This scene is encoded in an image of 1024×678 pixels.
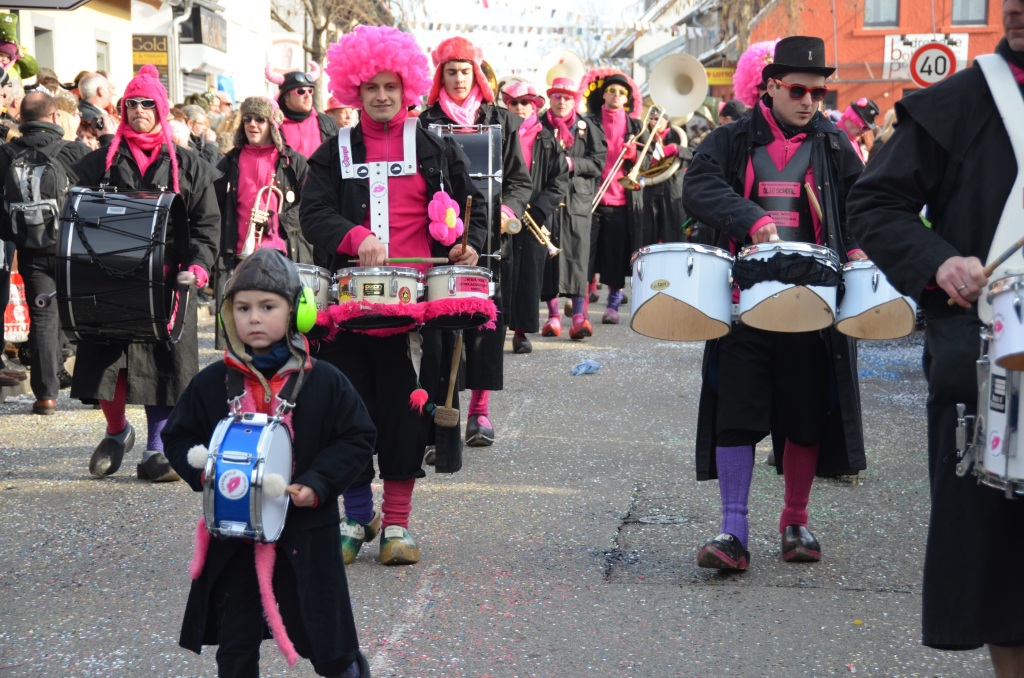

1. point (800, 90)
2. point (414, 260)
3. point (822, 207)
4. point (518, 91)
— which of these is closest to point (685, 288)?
point (822, 207)

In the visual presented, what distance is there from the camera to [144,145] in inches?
265

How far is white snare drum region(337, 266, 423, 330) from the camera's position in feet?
15.8

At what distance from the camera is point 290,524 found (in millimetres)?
3451

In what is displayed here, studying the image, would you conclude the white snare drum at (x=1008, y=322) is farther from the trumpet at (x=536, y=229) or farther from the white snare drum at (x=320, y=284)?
the trumpet at (x=536, y=229)

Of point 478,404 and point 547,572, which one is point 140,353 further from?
point 547,572

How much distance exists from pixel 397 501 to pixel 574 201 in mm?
6930

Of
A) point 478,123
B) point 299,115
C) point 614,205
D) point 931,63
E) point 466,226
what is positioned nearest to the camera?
point 466,226

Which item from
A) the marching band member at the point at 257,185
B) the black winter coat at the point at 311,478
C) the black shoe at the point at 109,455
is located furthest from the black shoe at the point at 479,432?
the black winter coat at the point at 311,478

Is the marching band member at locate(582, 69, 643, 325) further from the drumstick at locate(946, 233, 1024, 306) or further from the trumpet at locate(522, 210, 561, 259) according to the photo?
the drumstick at locate(946, 233, 1024, 306)

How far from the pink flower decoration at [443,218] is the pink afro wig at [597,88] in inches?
307

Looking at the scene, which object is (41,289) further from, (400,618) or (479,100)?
(400,618)

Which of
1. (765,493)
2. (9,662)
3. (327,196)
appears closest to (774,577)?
(765,493)

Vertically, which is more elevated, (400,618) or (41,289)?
(41,289)

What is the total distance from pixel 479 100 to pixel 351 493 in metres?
2.70
